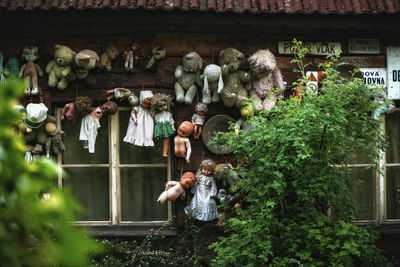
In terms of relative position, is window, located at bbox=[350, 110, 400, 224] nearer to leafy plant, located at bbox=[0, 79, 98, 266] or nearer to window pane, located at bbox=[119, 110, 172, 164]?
window pane, located at bbox=[119, 110, 172, 164]

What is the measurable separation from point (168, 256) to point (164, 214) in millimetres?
604

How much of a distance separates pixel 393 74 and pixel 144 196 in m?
3.16

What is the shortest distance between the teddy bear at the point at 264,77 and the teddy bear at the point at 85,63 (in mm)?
1674

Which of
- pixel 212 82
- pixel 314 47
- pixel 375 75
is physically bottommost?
pixel 212 82

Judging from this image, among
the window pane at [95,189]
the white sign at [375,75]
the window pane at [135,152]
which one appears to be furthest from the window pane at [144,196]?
the white sign at [375,75]

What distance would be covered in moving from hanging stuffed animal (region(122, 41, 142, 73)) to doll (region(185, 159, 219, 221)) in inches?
51.4

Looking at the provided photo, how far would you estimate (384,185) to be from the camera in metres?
4.82

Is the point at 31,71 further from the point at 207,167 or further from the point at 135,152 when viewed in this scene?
the point at 207,167

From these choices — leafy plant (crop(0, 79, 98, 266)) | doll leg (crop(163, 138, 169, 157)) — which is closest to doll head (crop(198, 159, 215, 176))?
doll leg (crop(163, 138, 169, 157))

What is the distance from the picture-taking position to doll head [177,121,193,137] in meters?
4.42

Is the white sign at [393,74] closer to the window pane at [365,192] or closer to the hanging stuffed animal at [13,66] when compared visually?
the window pane at [365,192]

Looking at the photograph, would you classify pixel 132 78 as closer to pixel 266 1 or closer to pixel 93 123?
pixel 93 123

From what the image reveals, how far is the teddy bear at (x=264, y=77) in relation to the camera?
4.39 m

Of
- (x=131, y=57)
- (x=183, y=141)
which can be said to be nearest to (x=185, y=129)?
(x=183, y=141)
